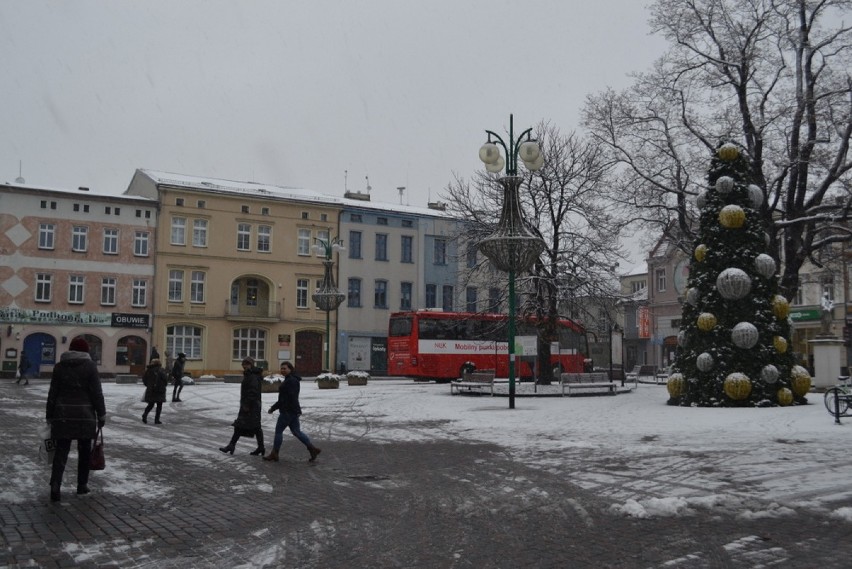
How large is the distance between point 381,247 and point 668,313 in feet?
81.4

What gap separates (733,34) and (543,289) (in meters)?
11.7

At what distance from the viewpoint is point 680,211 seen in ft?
93.3

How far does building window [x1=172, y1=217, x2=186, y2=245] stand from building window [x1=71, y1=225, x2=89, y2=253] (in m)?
5.11

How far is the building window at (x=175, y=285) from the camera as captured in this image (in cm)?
5034

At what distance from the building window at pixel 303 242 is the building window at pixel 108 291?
12.2 meters

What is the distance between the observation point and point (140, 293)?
1951 inches

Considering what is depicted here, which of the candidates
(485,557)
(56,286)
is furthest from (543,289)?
(56,286)

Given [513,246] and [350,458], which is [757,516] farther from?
[513,246]

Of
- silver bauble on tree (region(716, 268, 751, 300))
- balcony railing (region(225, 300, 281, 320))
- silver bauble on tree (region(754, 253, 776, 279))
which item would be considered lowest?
silver bauble on tree (region(716, 268, 751, 300))

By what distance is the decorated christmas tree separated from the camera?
2008 cm

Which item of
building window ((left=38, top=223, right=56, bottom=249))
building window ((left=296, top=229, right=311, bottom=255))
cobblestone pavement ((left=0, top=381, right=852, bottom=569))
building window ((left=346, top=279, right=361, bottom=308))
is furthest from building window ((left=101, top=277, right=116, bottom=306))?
cobblestone pavement ((left=0, top=381, right=852, bottom=569))

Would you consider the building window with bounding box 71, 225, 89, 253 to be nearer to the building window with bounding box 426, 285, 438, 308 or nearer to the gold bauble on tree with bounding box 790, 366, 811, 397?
the building window with bounding box 426, 285, 438, 308

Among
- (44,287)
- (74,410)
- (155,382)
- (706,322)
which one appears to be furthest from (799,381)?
(44,287)

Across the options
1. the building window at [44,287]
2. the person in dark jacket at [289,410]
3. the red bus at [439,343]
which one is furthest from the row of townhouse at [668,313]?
the person in dark jacket at [289,410]
